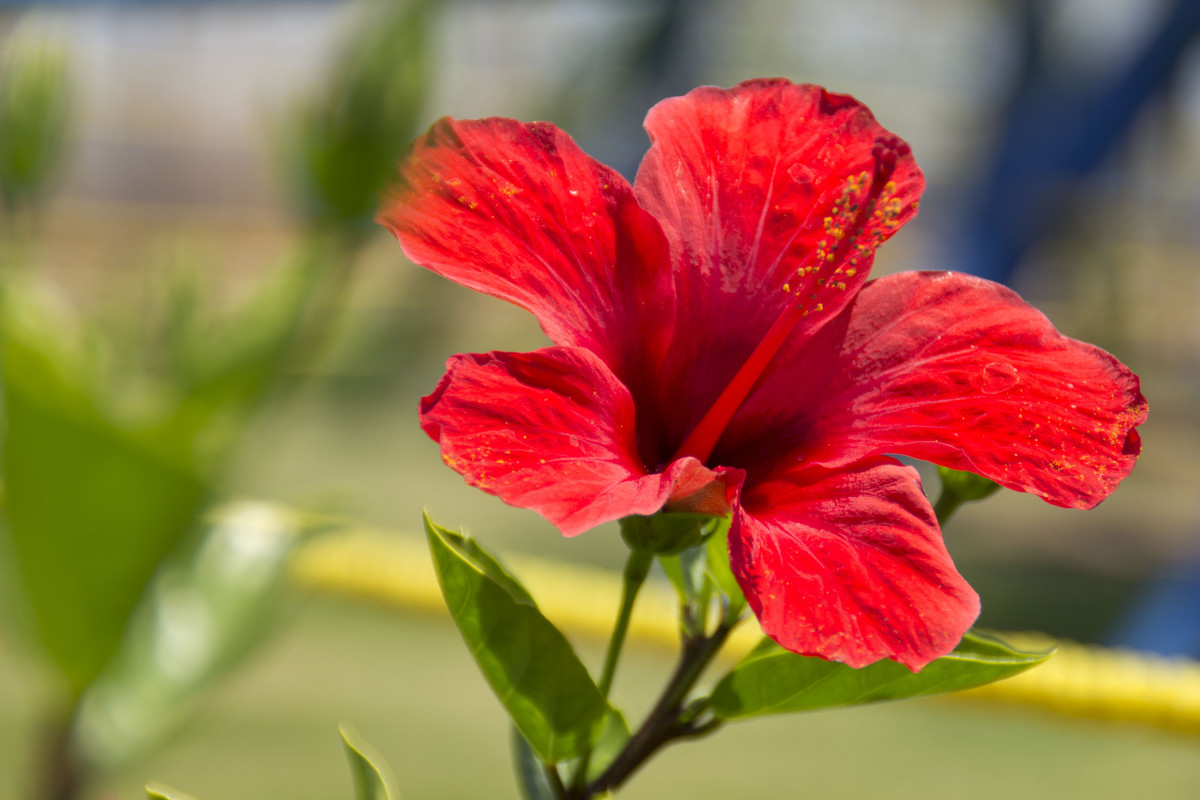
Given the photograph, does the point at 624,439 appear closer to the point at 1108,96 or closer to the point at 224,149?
the point at 1108,96

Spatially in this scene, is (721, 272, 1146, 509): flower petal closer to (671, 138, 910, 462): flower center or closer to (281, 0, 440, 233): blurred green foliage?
(671, 138, 910, 462): flower center

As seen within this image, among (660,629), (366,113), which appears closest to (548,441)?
(366,113)

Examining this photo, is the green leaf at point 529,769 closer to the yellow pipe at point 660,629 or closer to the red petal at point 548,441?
the red petal at point 548,441

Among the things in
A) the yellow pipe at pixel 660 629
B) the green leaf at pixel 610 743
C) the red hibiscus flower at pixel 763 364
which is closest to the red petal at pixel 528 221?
the red hibiscus flower at pixel 763 364

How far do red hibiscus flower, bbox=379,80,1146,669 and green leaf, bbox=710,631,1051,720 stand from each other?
0.12 feet

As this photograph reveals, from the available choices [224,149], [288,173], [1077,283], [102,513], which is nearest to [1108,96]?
[288,173]

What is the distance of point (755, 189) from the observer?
0.87ft

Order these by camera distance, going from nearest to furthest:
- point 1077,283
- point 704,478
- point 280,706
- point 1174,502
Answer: point 704,478
point 280,706
point 1174,502
point 1077,283

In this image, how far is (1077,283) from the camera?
4145 mm

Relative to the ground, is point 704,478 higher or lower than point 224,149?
higher

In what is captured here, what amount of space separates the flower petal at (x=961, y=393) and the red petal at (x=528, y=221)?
0.05 metres

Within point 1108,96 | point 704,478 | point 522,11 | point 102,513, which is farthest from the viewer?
point 522,11

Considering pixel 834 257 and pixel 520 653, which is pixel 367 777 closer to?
pixel 520 653

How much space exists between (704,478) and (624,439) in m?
0.03
